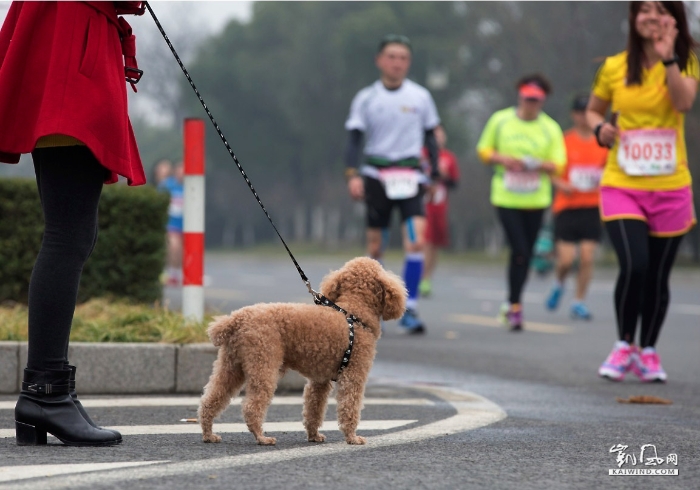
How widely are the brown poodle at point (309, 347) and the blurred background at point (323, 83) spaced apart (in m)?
39.1

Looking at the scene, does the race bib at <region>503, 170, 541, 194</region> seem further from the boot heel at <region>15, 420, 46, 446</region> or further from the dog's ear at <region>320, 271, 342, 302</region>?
the boot heel at <region>15, 420, 46, 446</region>

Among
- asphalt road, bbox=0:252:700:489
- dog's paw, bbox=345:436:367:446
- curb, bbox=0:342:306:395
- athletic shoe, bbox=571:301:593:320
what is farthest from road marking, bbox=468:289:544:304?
dog's paw, bbox=345:436:367:446

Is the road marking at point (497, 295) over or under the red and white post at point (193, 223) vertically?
under

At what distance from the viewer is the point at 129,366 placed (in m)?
5.97

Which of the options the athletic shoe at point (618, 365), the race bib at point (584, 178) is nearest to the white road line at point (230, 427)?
the athletic shoe at point (618, 365)

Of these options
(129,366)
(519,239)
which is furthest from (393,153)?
(129,366)

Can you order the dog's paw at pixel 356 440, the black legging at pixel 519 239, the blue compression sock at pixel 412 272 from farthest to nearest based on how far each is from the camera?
the black legging at pixel 519 239 → the blue compression sock at pixel 412 272 → the dog's paw at pixel 356 440

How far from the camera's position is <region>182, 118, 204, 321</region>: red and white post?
22.3 ft

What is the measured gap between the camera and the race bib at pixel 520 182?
11.1 meters

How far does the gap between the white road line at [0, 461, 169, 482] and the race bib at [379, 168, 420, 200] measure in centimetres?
647

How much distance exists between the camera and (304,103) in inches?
2368

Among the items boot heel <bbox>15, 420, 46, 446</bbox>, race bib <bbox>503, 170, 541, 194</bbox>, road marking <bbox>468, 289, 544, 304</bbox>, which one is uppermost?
race bib <bbox>503, 170, 541, 194</bbox>

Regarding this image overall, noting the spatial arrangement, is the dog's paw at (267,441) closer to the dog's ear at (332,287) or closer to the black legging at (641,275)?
the dog's ear at (332,287)

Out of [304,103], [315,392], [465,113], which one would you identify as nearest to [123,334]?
[315,392]
